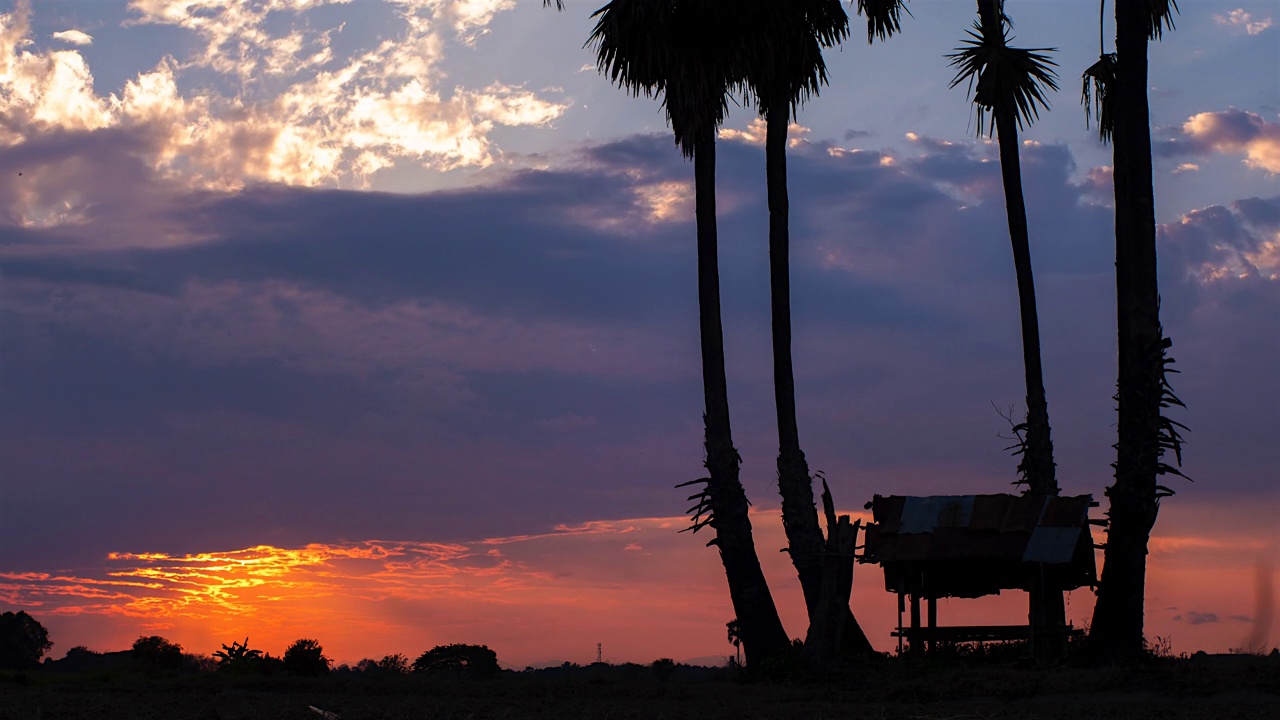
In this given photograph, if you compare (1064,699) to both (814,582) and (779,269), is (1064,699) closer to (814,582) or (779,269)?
(814,582)

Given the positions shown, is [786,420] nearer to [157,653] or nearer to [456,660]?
[456,660]

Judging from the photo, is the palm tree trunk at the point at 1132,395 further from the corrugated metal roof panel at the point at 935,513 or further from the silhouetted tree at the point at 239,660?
the silhouetted tree at the point at 239,660

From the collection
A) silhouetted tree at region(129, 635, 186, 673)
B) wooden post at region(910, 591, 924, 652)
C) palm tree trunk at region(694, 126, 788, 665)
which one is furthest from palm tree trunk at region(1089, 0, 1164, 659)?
silhouetted tree at region(129, 635, 186, 673)

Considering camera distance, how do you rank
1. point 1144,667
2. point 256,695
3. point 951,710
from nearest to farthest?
point 951,710 < point 1144,667 < point 256,695

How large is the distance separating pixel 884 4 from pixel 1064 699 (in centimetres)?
1877

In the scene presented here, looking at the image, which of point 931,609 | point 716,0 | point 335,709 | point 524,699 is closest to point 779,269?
point 716,0

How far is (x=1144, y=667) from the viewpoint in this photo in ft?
70.8

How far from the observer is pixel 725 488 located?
2856 centimetres

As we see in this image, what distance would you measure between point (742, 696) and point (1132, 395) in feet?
31.5

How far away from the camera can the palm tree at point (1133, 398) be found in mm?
24281

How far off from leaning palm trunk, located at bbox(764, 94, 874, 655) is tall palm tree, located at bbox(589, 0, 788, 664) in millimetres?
1018

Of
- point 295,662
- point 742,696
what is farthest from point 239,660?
point 742,696

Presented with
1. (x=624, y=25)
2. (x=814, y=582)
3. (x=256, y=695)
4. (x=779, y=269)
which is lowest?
(x=256, y=695)

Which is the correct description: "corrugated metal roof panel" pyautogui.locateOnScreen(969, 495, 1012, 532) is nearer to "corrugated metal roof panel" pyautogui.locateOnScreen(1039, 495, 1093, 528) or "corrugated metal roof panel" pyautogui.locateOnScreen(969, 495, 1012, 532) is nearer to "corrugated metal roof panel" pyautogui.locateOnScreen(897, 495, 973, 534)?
"corrugated metal roof panel" pyautogui.locateOnScreen(897, 495, 973, 534)
